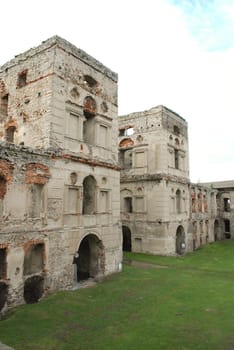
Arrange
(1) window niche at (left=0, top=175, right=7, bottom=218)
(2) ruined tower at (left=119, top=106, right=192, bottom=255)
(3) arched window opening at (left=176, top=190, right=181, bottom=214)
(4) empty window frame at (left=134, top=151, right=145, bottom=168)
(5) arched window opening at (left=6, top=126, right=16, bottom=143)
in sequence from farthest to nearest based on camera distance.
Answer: (3) arched window opening at (left=176, top=190, right=181, bottom=214) < (4) empty window frame at (left=134, top=151, right=145, bottom=168) < (2) ruined tower at (left=119, top=106, right=192, bottom=255) < (5) arched window opening at (left=6, top=126, right=16, bottom=143) < (1) window niche at (left=0, top=175, right=7, bottom=218)

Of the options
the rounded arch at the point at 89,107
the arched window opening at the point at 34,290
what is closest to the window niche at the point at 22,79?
the rounded arch at the point at 89,107

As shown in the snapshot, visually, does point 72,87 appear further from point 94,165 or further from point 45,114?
point 94,165

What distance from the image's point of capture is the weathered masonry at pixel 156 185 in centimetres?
2758

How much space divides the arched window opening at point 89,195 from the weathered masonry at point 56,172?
0.22 feet

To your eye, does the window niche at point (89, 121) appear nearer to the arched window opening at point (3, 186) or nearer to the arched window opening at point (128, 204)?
the arched window opening at point (3, 186)

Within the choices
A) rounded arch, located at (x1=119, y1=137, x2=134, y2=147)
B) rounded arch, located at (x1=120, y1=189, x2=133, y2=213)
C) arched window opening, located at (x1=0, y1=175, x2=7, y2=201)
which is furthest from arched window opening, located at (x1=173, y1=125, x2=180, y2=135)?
arched window opening, located at (x1=0, y1=175, x2=7, y2=201)

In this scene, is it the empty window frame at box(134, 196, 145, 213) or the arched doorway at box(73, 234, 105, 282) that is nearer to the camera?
the arched doorway at box(73, 234, 105, 282)

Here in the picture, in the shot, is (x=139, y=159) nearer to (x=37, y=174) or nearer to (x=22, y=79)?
(x=22, y=79)

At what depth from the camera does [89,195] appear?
18828 mm

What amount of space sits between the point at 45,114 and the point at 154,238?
16768 mm

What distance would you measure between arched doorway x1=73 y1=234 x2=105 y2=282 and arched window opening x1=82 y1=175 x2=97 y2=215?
65.4 inches

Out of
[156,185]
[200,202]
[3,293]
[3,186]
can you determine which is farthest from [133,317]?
[200,202]

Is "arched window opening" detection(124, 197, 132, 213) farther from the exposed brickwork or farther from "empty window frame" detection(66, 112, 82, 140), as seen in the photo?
the exposed brickwork

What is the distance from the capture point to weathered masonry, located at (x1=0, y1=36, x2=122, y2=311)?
1349 centimetres
